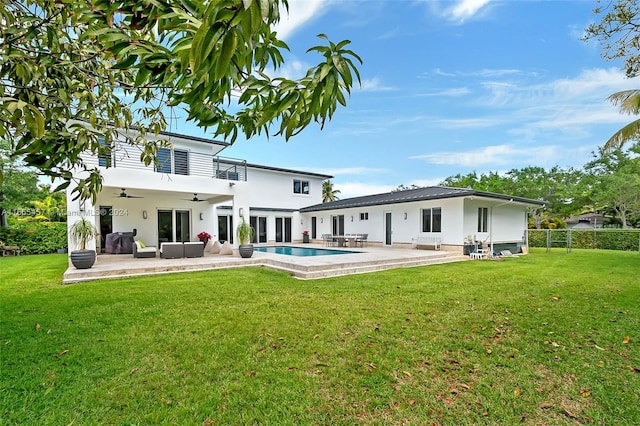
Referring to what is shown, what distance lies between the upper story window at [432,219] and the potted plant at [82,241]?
16.4 m

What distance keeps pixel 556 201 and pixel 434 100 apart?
27.4m

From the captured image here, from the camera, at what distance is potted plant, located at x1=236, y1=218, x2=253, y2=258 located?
524 inches

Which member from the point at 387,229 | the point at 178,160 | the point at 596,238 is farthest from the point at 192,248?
the point at 596,238

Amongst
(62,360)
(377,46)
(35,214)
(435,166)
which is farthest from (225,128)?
(435,166)

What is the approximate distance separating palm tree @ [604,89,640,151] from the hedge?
8.40m

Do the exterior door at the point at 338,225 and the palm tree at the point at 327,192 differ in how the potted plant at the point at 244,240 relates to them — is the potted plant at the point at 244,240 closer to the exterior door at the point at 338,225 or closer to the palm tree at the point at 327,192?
the exterior door at the point at 338,225

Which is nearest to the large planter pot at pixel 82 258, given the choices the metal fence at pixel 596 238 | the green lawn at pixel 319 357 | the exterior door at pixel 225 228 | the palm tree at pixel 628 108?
the green lawn at pixel 319 357

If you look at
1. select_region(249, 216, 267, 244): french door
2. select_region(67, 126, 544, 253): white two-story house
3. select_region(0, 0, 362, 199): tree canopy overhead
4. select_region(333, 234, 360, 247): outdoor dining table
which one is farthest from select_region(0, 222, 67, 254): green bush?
select_region(0, 0, 362, 199): tree canopy overhead

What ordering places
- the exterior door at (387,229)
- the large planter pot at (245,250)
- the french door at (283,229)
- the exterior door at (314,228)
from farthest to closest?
the exterior door at (314,228)
the french door at (283,229)
the exterior door at (387,229)
the large planter pot at (245,250)

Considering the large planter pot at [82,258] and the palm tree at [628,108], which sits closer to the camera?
the large planter pot at [82,258]

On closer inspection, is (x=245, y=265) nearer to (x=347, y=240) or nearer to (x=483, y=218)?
(x=347, y=240)

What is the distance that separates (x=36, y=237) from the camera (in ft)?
62.3

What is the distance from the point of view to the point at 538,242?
25094mm

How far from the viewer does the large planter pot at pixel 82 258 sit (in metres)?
9.88
